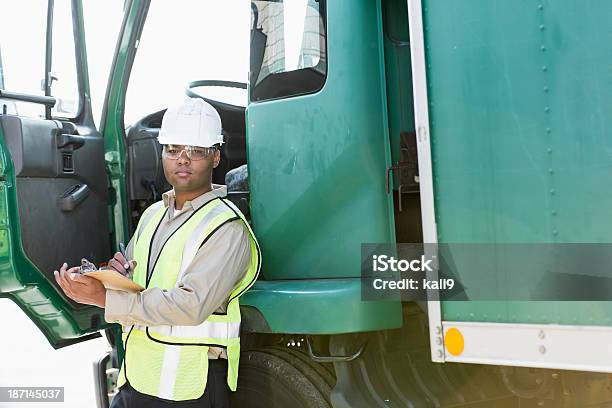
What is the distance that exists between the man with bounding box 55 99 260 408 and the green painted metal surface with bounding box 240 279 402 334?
0.13m

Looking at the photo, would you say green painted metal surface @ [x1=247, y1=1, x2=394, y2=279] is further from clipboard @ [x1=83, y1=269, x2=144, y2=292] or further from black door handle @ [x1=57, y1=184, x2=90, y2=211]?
black door handle @ [x1=57, y1=184, x2=90, y2=211]

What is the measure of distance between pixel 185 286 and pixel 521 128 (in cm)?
121

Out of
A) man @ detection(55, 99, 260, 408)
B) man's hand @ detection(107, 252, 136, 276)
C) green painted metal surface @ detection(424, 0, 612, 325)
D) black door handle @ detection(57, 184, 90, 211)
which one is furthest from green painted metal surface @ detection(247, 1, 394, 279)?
black door handle @ detection(57, 184, 90, 211)

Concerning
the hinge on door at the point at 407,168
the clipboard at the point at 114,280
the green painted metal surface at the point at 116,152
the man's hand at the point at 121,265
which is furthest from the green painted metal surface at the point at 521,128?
the green painted metal surface at the point at 116,152

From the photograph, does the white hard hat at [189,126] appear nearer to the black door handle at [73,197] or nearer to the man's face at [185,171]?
the man's face at [185,171]

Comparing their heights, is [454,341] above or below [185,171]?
below

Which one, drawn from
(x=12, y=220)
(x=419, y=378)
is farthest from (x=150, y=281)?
(x=419, y=378)

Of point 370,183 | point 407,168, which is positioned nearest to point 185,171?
point 370,183

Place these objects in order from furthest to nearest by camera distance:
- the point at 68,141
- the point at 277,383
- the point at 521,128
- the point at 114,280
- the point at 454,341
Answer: the point at 68,141 → the point at 277,383 → the point at 114,280 → the point at 454,341 → the point at 521,128

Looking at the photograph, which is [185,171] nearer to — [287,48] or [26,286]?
[287,48]

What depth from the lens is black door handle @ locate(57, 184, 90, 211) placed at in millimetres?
3283

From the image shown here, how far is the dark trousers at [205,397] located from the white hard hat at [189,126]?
82cm

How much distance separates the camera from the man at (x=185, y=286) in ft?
8.38

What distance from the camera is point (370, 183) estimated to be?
2.73 m
